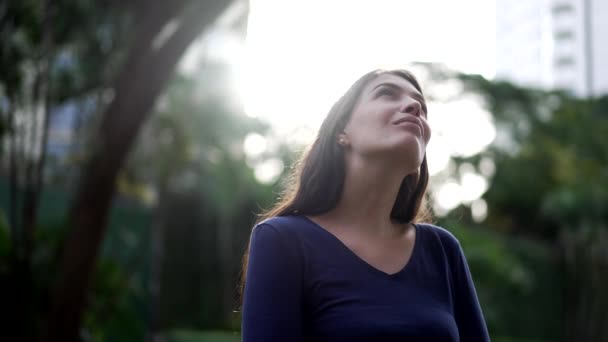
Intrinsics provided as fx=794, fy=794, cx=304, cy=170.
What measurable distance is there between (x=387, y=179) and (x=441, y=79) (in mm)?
20893

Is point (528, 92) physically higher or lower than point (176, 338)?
higher

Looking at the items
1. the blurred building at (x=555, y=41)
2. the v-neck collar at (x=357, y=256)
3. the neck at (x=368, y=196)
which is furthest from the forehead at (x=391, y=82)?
the blurred building at (x=555, y=41)

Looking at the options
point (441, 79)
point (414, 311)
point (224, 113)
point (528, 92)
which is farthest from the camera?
point (528, 92)

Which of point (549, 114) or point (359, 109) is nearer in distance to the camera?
point (359, 109)

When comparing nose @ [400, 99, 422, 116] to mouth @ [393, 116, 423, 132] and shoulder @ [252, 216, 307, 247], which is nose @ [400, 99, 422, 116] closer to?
mouth @ [393, 116, 423, 132]

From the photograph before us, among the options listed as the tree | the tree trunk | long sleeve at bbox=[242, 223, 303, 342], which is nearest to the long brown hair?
long sleeve at bbox=[242, 223, 303, 342]

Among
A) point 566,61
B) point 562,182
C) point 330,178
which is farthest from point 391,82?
point 562,182

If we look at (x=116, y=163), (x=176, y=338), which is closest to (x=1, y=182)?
(x=176, y=338)

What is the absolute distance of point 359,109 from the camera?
120cm

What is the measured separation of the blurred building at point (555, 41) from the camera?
5738 mm

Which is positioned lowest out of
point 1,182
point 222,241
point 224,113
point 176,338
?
point 176,338

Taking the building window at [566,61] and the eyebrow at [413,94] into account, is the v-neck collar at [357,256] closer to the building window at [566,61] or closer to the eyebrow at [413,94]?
the eyebrow at [413,94]

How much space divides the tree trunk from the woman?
5.15m

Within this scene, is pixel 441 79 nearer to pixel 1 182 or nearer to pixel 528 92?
pixel 528 92
